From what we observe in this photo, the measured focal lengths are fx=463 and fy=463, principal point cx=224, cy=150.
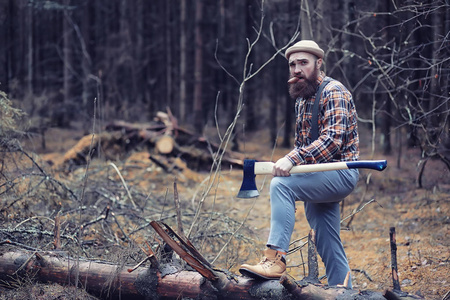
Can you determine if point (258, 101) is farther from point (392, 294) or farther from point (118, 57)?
point (392, 294)

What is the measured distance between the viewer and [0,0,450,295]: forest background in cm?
999

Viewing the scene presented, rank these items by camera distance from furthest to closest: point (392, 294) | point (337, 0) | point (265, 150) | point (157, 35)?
point (157, 35) → point (265, 150) → point (337, 0) → point (392, 294)

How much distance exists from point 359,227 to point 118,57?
18028 mm

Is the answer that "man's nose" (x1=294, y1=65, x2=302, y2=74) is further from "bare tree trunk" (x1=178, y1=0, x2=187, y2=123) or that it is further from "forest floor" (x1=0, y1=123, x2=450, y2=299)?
"bare tree trunk" (x1=178, y1=0, x2=187, y2=123)

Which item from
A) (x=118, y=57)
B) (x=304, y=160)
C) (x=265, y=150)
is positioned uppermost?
(x=118, y=57)

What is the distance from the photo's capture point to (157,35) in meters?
28.6

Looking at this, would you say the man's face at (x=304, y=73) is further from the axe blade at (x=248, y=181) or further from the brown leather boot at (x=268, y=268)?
the brown leather boot at (x=268, y=268)

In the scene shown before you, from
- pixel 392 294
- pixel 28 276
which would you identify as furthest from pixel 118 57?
pixel 392 294

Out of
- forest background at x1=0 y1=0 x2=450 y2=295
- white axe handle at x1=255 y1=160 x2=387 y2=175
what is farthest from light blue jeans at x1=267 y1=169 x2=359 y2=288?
forest background at x1=0 y1=0 x2=450 y2=295

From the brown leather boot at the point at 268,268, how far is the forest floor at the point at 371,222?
40.0 inches

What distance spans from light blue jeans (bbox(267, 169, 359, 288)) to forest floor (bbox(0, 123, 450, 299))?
74cm

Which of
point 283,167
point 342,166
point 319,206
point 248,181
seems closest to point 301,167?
point 283,167

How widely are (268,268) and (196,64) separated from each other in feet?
47.6

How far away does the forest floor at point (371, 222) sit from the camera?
533 centimetres
